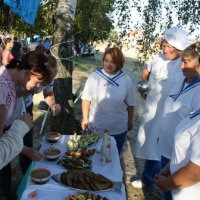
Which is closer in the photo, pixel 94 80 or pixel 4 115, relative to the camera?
pixel 4 115

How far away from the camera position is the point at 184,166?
1.41 meters

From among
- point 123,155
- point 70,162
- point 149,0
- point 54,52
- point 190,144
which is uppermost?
point 149,0

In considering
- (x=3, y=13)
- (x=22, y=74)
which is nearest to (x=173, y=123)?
(x=22, y=74)

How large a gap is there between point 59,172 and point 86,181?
261 millimetres

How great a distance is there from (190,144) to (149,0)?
3713mm

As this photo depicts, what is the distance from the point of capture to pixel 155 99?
2.89 m

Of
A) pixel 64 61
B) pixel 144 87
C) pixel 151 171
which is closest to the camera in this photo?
pixel 144 87

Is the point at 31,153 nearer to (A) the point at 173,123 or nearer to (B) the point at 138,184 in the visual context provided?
(A) the point at 173,123

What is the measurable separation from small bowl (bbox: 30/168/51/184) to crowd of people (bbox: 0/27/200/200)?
0.62 ft

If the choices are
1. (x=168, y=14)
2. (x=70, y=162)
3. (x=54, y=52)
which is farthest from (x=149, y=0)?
(x=70, y=162)

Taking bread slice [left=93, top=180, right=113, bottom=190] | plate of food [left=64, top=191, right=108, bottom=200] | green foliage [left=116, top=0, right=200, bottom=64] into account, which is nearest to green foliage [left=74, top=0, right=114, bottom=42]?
green foliage [left=116, top=0, right=200, bottom=64]

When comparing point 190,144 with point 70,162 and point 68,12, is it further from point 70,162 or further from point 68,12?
point 68,12

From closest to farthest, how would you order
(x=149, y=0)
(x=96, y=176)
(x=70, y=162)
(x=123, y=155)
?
(x=96, y=176)
(x=70, y=162)
(x=123, y=155)
(x=149, y=0)

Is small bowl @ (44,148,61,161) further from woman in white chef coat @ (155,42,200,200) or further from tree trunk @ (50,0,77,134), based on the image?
tree trunk @ (50,0,77,134)
